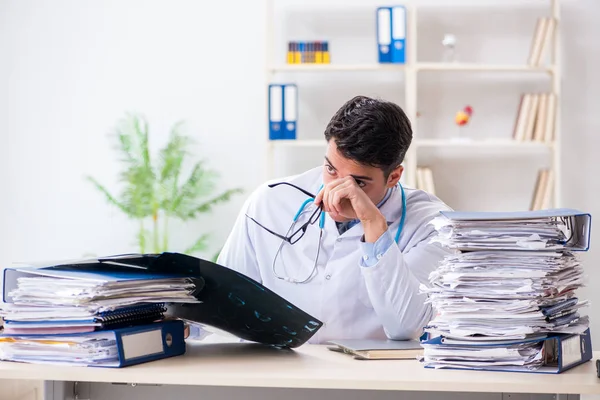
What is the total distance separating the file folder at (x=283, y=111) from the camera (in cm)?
431

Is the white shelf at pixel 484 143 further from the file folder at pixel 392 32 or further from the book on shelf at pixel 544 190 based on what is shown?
the file folder at pixel 392 32

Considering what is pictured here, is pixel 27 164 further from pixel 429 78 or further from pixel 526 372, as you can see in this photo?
pixel 526 372

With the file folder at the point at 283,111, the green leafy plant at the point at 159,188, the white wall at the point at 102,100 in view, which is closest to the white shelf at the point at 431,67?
the file folder at the point at 283,111

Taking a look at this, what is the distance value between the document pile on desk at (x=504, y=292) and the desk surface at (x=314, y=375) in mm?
34

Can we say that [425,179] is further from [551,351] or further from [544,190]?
[551,351]

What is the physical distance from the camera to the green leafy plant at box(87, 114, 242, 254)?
453cm

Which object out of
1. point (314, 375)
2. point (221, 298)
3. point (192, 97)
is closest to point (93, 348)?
point (221, 298)

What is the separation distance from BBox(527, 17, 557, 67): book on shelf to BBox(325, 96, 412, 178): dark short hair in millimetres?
2699

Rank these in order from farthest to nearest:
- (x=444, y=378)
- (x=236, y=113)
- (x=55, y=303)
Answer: (x=236, y=113)
(x=55, y=303)
(x=444, y=378)

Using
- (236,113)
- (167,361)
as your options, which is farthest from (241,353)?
(236,113)

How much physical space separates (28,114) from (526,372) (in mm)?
4368

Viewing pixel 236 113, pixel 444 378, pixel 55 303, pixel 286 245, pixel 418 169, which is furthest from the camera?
pixel 236 113

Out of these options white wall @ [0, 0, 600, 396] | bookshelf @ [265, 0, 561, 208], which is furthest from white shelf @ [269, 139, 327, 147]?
white wall @ [0, 0, 600, 396]

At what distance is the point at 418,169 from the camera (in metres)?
4.41
